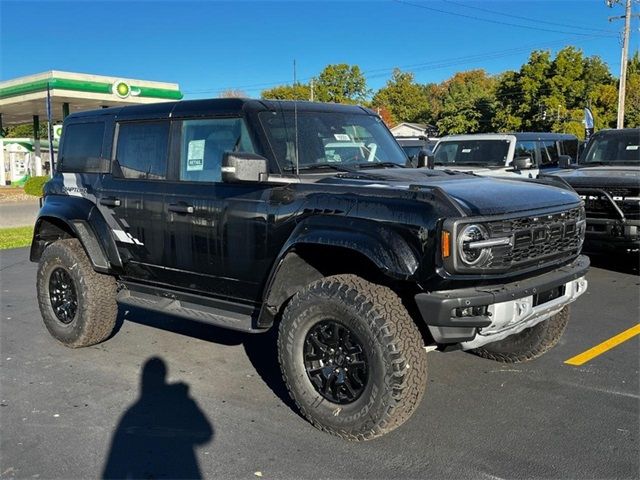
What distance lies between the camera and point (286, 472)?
3336 mm

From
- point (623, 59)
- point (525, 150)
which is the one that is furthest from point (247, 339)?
point (623, 59)

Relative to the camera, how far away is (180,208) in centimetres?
464

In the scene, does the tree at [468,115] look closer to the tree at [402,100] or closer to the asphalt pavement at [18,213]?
the tree at [402,100]

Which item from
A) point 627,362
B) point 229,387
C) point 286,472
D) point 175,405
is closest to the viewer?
point 286,472

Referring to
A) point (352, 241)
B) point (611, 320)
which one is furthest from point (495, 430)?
point (611, 320)

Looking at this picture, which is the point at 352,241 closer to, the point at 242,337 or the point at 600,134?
the point at 242,337

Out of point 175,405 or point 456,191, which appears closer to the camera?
point 456,191

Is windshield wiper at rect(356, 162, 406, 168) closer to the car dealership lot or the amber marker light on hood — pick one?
the amber marker light on hood

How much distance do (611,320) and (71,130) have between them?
560 centimetres

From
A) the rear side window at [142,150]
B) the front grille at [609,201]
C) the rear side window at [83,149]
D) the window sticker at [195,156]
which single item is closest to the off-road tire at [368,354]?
the window sticker at [195,156]

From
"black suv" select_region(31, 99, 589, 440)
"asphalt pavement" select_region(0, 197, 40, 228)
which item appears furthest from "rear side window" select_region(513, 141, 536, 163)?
"asphalt pavement" select_region(0, 197, 40, 228)

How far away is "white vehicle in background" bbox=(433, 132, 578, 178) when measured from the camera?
11445 mm

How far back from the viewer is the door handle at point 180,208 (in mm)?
4602

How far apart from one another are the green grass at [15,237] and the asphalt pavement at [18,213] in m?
1.20
